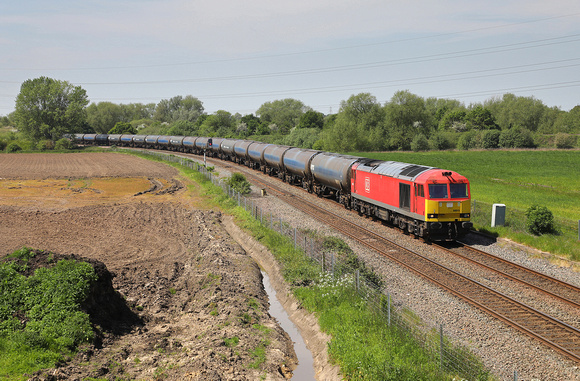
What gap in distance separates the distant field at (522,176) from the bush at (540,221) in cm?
524

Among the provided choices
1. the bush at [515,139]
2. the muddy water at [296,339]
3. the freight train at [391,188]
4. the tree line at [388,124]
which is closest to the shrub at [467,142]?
the tree line at [388,124]

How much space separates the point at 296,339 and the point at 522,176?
45345 mm

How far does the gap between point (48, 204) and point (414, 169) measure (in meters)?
30.0

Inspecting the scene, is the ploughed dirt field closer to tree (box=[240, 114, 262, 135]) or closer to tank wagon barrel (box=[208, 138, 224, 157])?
tank wagon barrel (box=[208, 138, 224, 157])

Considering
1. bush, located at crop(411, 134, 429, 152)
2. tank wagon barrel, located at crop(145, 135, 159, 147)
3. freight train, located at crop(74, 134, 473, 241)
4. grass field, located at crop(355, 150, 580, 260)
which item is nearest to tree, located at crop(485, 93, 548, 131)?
bush, located at crop(411, 134, 429, 152)

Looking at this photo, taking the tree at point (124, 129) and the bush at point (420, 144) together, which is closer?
the bush at point (420, 144)

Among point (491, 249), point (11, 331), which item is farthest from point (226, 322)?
point (491, 249)

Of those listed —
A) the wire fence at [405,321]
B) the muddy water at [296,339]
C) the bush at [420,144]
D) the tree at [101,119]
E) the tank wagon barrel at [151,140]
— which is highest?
the tree at [101,119]

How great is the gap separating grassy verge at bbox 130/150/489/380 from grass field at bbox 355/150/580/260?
1052 centimetres

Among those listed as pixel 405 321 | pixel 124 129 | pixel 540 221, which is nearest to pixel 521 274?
pixel 540 221

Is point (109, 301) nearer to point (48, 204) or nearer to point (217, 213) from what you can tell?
point (217, 213)

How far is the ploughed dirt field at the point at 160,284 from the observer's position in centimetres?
1278

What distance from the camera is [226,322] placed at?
15734 millimetres

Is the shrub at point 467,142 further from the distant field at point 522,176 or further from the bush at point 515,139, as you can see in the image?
the distant field at point 522,176
